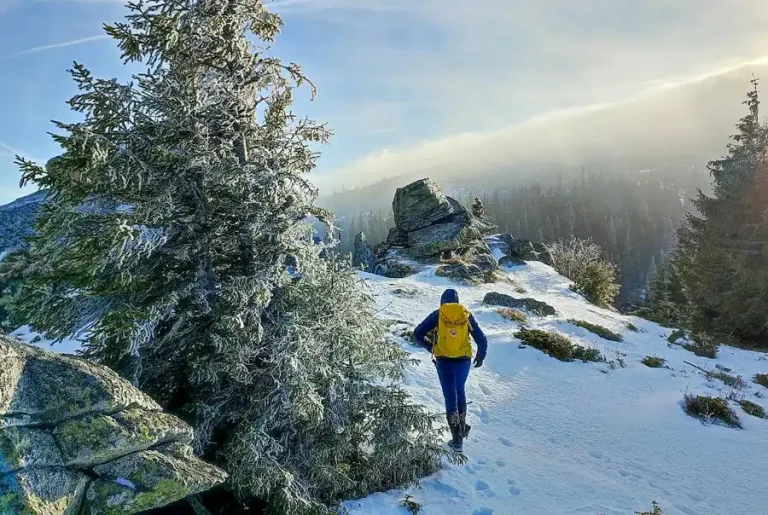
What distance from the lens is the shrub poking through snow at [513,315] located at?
55.9ft

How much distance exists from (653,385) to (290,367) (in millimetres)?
10342

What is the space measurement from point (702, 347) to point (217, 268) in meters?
18.4

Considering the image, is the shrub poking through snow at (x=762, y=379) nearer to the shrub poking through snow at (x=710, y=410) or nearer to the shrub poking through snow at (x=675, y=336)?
the shrub poking through snow at (x=675, y=336)

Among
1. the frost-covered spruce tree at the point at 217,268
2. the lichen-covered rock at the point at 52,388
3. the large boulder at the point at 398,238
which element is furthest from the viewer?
the large boulder at the point at 398,238

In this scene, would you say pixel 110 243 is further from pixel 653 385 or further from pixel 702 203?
pixel 702 203

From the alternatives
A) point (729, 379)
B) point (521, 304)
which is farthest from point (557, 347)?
point (521, 304)

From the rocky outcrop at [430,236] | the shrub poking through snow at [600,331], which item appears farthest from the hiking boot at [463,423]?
the rocky outcrop at [430,236]

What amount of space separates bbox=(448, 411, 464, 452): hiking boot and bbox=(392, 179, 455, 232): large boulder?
24.3 meters

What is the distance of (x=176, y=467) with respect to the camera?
A: 11.8ft

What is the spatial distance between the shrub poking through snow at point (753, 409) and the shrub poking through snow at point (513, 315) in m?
7.41

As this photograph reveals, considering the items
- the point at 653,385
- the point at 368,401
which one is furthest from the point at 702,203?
the point at 368,401

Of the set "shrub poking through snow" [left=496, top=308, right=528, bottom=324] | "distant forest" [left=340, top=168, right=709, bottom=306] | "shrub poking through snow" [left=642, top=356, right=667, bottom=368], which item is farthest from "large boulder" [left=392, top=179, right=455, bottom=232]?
"distant forest" [left=340, top=168, right=709, bottom=306]

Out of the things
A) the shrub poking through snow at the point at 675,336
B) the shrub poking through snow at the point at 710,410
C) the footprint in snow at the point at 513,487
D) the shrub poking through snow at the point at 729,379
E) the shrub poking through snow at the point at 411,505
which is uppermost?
the shrub poking through snow at the point at 411,505

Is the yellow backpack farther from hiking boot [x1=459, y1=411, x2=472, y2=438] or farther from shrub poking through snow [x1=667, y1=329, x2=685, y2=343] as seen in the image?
shrub poking through snow [x1=667, y1=329, x2=685, y2=343]
